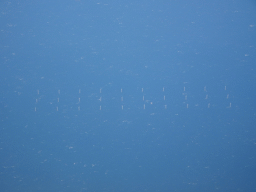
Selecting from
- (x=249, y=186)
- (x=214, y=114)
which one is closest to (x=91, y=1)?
(x=214, y=114)

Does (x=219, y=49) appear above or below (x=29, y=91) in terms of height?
above

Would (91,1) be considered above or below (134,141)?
above

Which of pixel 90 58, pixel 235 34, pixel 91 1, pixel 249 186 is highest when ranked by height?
→ pixel 91 1

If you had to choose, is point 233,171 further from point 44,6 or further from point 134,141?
point 44,6

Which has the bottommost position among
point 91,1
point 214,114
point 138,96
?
point 214,114

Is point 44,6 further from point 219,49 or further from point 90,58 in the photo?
point 219,49

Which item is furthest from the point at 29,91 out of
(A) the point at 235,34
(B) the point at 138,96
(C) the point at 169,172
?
(A) the point at 235,34
